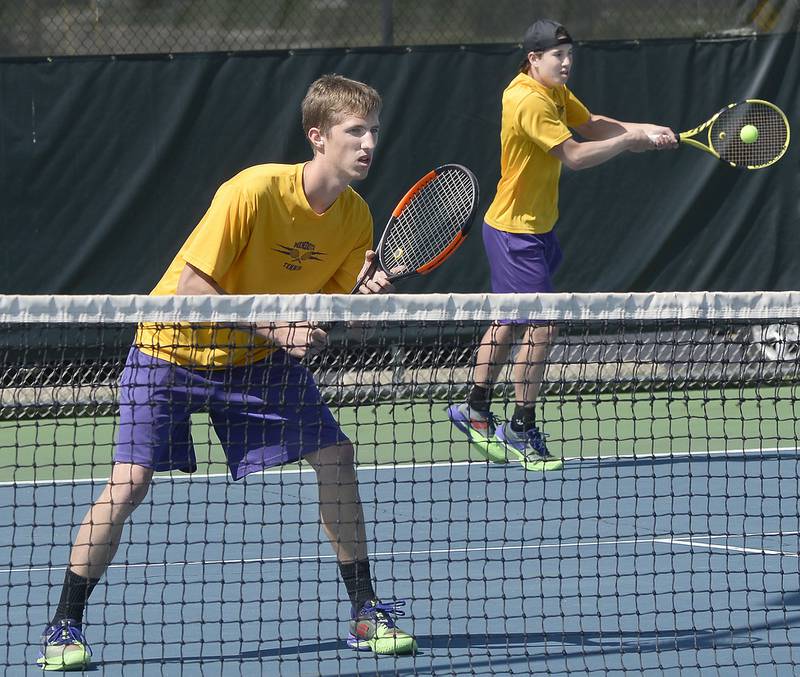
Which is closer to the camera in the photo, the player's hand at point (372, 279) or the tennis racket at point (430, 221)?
the player's hand at point (372, 279)

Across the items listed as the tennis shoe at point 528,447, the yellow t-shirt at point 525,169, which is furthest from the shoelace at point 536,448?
the yellow t-shirt at point 525,169

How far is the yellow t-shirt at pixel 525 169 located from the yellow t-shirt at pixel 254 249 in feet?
7.67

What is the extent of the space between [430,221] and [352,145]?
2.90ft

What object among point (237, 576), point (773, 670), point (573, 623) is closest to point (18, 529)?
point (237, 576)

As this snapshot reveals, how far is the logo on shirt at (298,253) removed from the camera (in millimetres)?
3506

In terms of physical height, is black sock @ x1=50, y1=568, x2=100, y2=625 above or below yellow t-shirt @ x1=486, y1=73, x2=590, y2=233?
below

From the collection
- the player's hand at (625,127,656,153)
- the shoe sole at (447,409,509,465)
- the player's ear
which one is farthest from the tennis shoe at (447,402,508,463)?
the player's ear

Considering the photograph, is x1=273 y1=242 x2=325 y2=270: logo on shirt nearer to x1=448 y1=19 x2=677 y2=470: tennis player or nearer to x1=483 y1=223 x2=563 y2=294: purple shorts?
x1=448 y1=19 x2=677 y2=470: tennis player

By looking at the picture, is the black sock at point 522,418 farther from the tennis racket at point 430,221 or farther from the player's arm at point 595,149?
the tennis racket at point 430,221

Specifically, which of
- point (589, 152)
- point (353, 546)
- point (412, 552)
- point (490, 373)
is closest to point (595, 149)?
point (589, 152)

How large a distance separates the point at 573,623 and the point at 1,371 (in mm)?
4330

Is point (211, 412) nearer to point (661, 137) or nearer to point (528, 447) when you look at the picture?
point (528, 447)

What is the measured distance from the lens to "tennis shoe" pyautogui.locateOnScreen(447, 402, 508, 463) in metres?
5.80

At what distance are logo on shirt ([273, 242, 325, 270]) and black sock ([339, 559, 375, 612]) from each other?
2.32 feet
